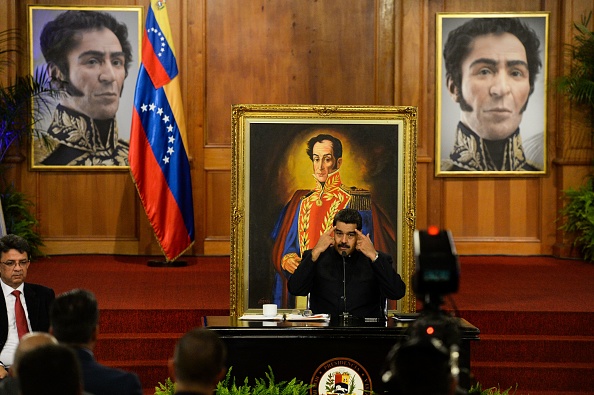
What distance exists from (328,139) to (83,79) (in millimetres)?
3852

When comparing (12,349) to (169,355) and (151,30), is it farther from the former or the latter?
(151,30)

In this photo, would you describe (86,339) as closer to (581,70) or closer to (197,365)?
(197,365)

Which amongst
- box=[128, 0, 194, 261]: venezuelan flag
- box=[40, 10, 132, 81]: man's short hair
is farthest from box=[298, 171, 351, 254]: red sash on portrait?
box=[40, 10, 132, 81]: man's short hair

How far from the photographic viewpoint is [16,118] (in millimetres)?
9945

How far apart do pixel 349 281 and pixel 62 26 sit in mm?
5262

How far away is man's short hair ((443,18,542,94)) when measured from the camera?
10.5 m

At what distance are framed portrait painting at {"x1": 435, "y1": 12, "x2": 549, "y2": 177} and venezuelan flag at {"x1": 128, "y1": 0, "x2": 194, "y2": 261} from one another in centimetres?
279

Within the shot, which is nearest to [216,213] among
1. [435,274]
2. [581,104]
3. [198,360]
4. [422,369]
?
[581,104]

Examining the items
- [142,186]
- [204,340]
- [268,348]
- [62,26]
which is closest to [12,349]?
[268,348]

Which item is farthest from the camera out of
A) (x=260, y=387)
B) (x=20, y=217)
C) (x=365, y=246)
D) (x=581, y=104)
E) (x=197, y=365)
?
(x=581, y=104)

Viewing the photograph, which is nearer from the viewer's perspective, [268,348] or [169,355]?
[268,348]

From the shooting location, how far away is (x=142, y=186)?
378 inches

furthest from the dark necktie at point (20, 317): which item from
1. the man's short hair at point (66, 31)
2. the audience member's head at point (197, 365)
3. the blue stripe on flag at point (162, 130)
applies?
the man's short hair at point (66, 31)

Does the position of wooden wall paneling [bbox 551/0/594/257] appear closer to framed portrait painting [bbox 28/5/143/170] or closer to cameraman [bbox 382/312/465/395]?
framed portrait painting [bbox 28/5/143/170]
